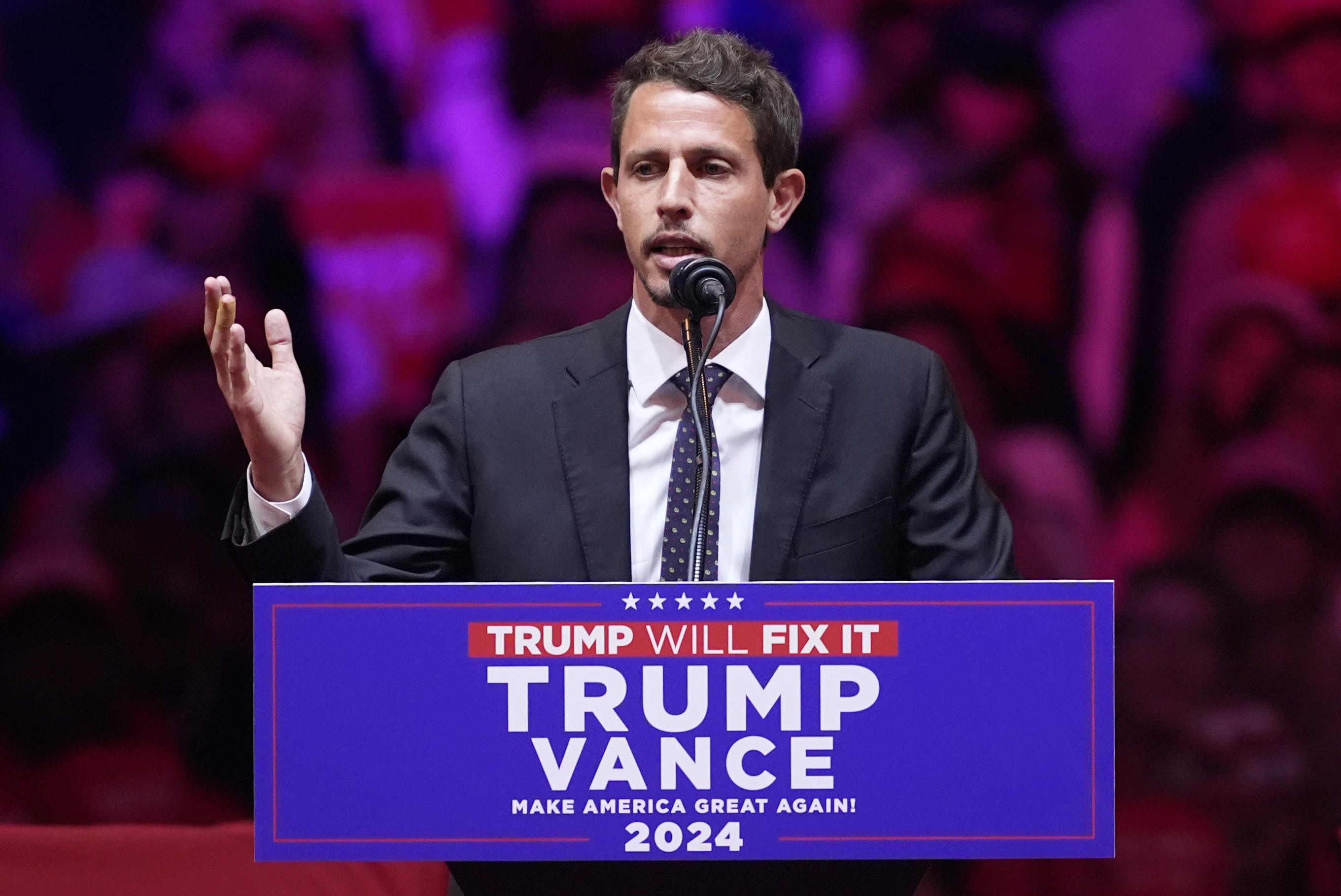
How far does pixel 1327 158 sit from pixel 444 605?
275 cm

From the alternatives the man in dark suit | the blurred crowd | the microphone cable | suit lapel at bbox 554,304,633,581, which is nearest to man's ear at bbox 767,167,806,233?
the man in dark suit

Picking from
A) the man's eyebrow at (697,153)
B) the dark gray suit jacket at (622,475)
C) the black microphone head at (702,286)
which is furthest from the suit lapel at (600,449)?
the black microphone head at (702,286)

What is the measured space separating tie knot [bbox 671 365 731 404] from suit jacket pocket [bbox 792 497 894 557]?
184 mm

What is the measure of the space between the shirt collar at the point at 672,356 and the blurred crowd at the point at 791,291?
4.97 ft

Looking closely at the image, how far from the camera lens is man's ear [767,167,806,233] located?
180 centimetres

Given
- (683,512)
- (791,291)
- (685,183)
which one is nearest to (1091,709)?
(683,512)

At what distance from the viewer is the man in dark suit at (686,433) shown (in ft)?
5.26

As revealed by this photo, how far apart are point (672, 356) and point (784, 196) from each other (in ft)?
0.92

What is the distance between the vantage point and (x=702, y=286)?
1.36 m

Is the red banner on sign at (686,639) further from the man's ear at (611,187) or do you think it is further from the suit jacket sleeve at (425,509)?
the man's ear at (611,187)

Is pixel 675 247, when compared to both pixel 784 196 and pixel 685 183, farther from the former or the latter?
pixel 784 196

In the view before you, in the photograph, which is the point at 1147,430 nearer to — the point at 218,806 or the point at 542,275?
→ the point at 542,275

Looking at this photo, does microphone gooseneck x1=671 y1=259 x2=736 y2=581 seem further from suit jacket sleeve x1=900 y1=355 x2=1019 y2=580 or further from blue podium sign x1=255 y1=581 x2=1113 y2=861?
suit jacket sleeve x1=900 y1=355 x2=1019 y2=580

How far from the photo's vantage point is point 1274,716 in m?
3.26
